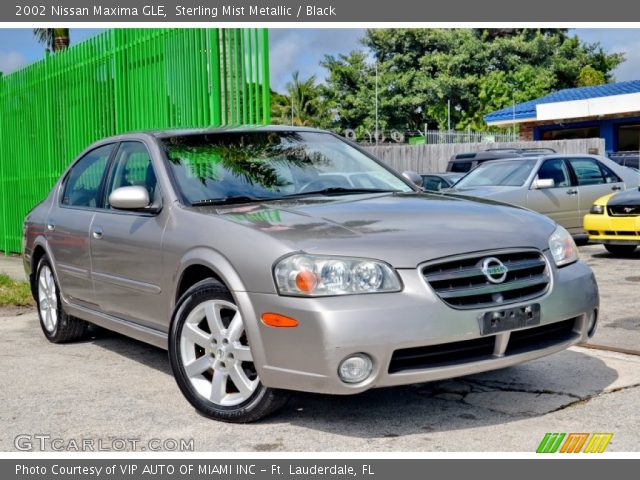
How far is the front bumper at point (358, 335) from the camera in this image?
12.8 ft

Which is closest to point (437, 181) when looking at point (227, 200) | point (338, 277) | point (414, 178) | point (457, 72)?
point (414, 178)

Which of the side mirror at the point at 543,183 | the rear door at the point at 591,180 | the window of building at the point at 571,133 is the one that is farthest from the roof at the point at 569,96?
the side mirror at the point at 543,183

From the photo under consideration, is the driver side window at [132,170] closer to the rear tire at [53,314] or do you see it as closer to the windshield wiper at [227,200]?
the windshield wiper at [227,200]

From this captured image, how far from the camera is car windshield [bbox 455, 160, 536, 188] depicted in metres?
13.3

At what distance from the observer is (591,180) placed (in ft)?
45.0

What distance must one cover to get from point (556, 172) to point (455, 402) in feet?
30.9

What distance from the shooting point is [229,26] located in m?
8.48

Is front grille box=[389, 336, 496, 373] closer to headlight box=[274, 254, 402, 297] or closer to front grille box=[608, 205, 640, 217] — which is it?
headlight box=[274, 254, 402, 297]

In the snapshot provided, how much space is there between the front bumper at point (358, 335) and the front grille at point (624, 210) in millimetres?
7741

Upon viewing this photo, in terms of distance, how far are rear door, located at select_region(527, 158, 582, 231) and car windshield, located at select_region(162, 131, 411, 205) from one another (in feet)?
25.1

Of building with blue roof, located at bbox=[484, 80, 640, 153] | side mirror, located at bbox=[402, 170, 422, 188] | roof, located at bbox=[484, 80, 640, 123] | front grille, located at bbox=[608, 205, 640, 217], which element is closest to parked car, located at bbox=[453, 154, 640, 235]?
front grille, located at bbox=[608, 205, 640, 217]

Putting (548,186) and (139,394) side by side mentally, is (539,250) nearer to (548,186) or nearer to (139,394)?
(139,394)

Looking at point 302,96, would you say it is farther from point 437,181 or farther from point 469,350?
point 469,350

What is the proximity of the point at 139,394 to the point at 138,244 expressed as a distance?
0.88 metres
